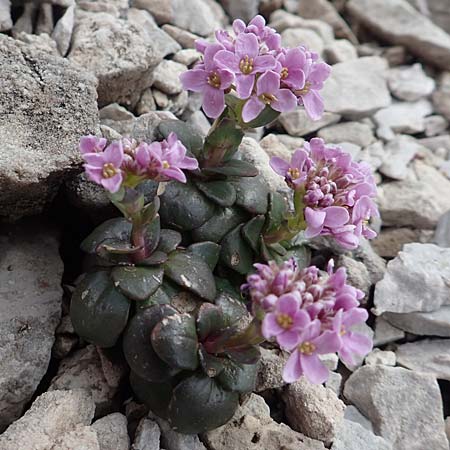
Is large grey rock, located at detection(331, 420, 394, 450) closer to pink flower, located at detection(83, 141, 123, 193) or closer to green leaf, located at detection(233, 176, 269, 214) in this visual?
green leaf, located at detection(233, 176, 269, 214)

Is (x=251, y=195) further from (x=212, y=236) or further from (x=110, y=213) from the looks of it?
(x=110, y=213)

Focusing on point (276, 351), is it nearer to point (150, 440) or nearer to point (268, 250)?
point (268, 250)

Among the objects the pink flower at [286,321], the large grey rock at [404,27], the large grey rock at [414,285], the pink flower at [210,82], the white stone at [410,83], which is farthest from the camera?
the large grey rock at [404,27]

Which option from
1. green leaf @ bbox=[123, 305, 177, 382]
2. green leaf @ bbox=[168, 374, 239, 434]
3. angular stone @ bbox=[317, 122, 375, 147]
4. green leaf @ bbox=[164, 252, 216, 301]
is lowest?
angular stone @ bbox=[317, 122, 375, 147]

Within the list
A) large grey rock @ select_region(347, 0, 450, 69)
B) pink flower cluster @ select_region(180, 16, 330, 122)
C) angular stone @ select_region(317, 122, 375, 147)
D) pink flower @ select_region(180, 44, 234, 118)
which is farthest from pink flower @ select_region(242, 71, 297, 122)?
large grey rock @ select_region(347, 0, 450, 69)

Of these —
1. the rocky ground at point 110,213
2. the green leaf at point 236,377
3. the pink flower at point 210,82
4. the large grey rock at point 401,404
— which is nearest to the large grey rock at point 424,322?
the rocky ground at point 110,213

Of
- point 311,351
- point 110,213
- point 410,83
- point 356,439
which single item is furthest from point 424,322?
point 410,83

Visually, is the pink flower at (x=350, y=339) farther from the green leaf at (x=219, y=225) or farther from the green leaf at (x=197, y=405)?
the green leaf at (x=219, y=225)
